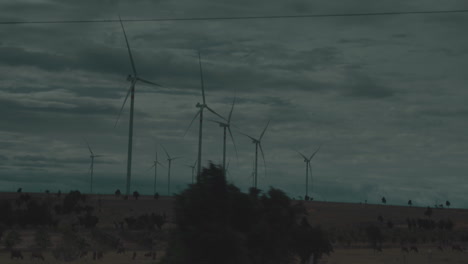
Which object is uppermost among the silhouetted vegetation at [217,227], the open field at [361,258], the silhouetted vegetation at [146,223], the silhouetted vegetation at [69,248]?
the silhouetted vegetation at [217,227]

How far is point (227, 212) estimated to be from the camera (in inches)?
1796

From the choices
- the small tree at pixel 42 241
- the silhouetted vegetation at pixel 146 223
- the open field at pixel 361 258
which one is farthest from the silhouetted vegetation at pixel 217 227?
the silhouetted vegetation at pixel 146 223

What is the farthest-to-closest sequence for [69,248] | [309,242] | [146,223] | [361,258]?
[146,223]
[361,258]
[69,248]
[309,242]

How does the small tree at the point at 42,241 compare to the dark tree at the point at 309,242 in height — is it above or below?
below

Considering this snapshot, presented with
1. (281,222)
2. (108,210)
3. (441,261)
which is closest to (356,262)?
(441,261)

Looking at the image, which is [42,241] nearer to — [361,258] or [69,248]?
[69,248]

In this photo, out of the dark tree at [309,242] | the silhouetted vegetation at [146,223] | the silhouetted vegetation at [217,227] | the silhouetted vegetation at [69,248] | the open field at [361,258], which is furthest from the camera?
the silhouetted vegetation at [146,223]

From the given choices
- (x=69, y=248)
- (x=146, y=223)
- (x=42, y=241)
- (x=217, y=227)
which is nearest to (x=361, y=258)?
(x=69, y=248)

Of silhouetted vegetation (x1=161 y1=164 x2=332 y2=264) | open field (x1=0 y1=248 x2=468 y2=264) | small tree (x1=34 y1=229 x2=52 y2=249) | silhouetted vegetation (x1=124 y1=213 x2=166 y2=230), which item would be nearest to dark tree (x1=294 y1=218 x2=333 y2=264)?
open field (x1=0 y1=248 x2=468 y2=264)

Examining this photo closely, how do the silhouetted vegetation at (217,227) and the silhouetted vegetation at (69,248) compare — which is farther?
the silhouetted vegetation at (69,248)

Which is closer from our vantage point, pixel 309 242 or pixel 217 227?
pixel 217 227

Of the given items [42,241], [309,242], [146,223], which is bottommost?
[42,241]

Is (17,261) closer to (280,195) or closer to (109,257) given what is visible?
(109,257)

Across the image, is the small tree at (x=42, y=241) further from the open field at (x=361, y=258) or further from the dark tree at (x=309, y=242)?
the dark tree at (x=309, y=242)
